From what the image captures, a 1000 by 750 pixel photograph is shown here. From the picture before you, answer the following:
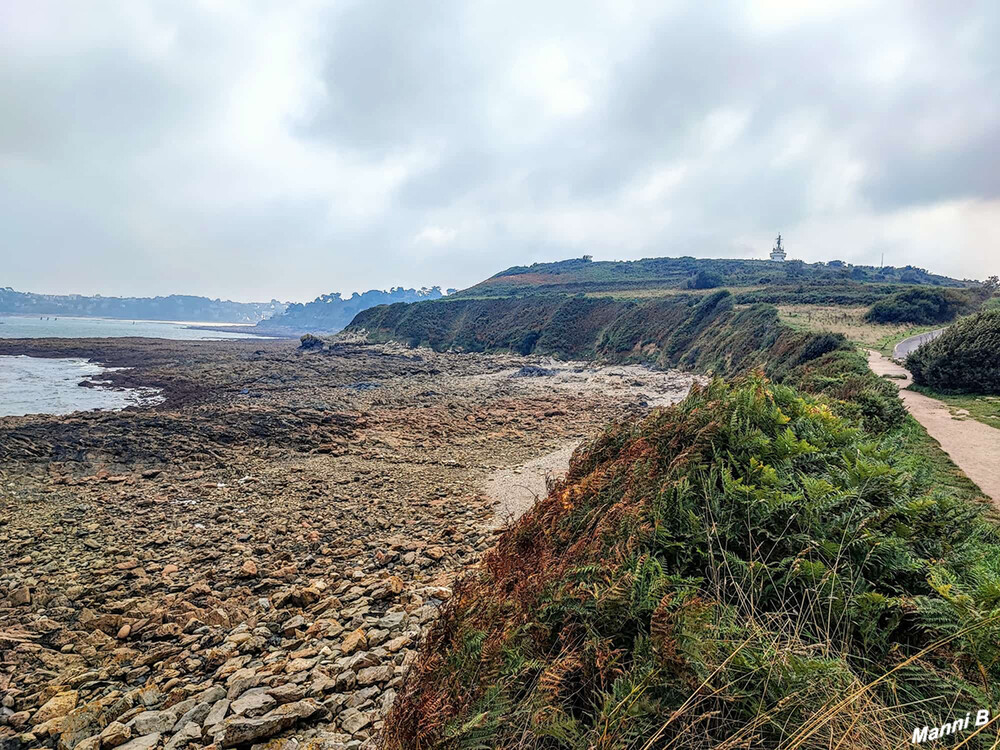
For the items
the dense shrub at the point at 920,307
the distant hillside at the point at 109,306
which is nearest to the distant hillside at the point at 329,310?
the distant hillside at the point at 109,306

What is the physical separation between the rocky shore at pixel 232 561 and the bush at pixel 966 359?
916 cm

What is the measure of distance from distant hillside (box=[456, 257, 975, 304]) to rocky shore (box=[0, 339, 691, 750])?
105 ft

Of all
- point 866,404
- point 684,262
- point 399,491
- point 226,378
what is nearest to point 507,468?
A: point 399,491

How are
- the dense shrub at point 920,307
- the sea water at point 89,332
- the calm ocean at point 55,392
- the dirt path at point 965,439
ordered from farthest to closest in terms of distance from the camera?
the sea water at point 89,332
the dense shrub at point 920,307
the calm ocean at point 55,392
the dirt path at point 965,439

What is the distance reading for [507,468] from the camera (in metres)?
11.4

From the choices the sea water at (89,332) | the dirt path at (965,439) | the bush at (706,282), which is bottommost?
the dirt path at (965,439)

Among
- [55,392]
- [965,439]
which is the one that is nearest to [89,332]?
[55,392]

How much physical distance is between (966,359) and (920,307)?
20.4 metres

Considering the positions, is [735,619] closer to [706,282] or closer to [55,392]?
[55,392]

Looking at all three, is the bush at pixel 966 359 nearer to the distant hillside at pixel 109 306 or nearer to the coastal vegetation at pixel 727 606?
the coastal vegetation at pixel 727 606

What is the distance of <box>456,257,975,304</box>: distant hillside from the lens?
37625 millimetres

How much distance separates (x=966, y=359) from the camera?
1101cm

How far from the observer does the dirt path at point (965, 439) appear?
6055 mm

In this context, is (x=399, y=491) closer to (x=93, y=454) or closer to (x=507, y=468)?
(x=507, y=468)
